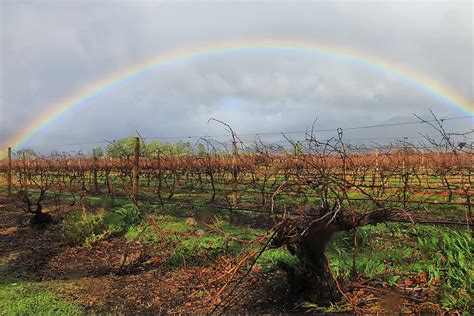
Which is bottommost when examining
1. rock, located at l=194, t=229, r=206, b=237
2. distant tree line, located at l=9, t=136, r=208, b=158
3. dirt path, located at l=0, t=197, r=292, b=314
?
dirt path, located at l=0, t=197, r=292, b=314

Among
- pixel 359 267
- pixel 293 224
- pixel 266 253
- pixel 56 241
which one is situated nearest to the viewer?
pixel 293 224

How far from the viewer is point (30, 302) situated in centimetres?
389

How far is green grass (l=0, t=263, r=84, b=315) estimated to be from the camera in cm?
370

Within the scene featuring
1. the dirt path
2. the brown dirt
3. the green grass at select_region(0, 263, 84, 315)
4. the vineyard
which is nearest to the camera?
the vineyard

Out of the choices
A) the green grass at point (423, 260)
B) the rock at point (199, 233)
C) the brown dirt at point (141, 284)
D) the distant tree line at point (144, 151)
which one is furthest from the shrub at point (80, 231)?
the green grass at point (423, 260)

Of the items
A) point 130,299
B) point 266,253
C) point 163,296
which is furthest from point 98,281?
point 266,253

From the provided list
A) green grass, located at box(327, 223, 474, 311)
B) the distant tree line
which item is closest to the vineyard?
green grass, located at box(327, 223, 474, 311)

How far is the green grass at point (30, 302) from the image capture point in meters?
3.70

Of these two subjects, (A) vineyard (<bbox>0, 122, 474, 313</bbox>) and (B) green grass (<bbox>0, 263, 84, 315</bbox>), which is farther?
(B) green grass (<bbox>0, 263, 84, 315</bbox>)

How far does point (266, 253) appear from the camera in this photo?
5.07 m

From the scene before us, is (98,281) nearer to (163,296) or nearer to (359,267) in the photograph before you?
(163,296)

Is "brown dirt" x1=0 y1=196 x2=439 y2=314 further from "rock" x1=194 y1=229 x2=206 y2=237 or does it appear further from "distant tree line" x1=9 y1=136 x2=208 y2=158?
"distant tree line" x1=9 y1=136 x2=208 y2=158

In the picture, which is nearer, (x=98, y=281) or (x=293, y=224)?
(x=293, y=224)

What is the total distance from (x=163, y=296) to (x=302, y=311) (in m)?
1.71
